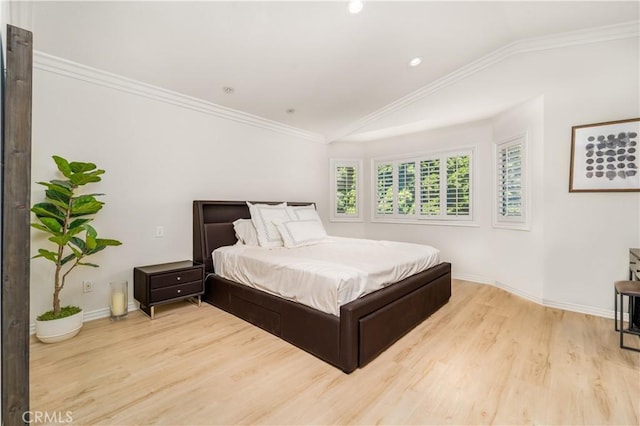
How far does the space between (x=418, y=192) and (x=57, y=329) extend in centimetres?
482

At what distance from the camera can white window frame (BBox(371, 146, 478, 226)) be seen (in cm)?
415

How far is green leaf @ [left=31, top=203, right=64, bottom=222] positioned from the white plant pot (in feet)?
2.80

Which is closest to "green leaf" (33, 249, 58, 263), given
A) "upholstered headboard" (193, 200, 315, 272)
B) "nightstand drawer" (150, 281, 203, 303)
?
"nightstand drawer" (150, 281, 203, 303)

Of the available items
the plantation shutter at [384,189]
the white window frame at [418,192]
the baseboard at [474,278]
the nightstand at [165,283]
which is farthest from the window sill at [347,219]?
the nightstand at [165,283]

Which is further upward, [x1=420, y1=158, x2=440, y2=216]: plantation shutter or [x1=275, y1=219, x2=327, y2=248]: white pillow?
[x1=420, y1=158, x2=440, y2=216]: plantation shutter

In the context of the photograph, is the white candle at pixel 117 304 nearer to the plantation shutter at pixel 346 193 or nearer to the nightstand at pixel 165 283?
the nightstand at pixel 165 283

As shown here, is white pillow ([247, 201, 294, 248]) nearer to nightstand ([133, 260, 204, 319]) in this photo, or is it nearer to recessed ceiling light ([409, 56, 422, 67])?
nightstand ([133, 260, 204, 319])

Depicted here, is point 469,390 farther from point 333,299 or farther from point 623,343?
point 623,343

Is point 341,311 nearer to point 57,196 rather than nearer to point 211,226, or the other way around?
point 211,226

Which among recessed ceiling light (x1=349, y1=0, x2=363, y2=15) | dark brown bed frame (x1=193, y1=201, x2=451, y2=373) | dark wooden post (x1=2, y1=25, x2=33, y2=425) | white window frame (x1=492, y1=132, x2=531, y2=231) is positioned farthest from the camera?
white window frame (x1=492, y1=132, x2=531, y2=231)

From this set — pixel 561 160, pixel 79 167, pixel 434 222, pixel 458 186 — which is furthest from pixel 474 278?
pixel 79 167

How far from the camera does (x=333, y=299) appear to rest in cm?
196

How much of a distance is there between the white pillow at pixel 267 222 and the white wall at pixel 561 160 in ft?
7.97

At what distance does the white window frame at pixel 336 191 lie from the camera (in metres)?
5.39
